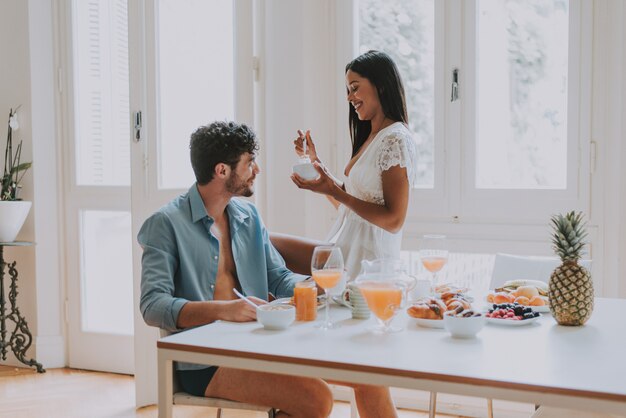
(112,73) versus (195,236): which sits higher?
(112,73)

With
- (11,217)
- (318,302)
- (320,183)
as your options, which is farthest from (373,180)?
(11,217)

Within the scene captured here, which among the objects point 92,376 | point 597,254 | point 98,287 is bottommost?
point 92,376

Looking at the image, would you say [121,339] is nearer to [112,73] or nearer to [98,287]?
[98,287]

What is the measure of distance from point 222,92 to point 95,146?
3.65 ft

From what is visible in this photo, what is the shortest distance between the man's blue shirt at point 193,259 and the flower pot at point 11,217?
2.10m

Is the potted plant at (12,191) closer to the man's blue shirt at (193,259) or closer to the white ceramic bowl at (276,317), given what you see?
the man's blue shirt at (193,259)

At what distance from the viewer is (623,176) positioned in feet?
9.68

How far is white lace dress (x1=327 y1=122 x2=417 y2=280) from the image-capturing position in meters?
2.29

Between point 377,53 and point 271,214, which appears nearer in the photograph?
point 377,53

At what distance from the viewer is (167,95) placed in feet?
11.3

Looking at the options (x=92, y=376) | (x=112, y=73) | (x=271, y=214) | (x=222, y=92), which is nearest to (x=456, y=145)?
(x=271, y=214)

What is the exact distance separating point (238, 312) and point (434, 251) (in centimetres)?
58

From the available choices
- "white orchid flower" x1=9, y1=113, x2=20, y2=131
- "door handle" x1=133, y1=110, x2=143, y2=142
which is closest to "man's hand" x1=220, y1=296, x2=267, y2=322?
"door handle" x1=133, y1=110, x2=143, y2=142

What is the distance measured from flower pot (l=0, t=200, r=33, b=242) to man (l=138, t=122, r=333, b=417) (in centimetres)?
209
